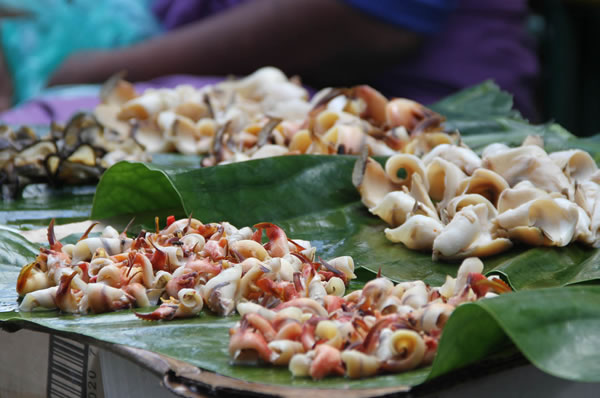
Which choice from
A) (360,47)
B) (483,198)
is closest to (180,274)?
(483,198)

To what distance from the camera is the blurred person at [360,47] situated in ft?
5.68

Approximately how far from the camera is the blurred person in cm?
173

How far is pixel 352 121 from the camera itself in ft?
3.02

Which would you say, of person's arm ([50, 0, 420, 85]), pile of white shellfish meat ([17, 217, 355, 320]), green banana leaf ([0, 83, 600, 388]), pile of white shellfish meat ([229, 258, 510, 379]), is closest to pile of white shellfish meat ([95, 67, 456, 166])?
green banana leaf ([0, 83, 600, 388])

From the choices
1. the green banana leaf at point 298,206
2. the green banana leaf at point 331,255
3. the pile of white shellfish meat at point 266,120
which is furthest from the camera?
the pile of white shellfish meat at point 266,120

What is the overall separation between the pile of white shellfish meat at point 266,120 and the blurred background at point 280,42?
529mm

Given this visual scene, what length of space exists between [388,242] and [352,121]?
245 mm

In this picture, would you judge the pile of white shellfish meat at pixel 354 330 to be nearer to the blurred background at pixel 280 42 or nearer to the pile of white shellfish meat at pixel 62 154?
the pile of white shellfish meat at pixel 62 154

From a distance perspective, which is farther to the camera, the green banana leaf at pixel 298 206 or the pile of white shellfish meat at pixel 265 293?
the green banana leaf at pixel 298 206

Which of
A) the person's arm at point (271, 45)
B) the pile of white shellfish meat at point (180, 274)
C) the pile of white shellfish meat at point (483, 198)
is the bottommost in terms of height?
the pile of white shellfish meat at point (180, 274)

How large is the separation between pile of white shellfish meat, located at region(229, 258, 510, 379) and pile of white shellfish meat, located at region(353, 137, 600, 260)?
17cm

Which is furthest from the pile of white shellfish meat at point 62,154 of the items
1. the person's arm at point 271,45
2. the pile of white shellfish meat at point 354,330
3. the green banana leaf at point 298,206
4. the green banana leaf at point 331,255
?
the person's arm at point 271,45

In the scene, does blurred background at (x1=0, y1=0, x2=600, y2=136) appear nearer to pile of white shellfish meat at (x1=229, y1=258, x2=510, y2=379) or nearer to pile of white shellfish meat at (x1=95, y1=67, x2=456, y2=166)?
pile of white shellfish meat at (x1=95, y1=67, x2=456, y2=166)

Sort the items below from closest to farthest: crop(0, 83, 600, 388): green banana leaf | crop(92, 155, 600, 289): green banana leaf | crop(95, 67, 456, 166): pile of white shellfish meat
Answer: crop(0, 83, 600, 388): green banana leaf < crop(92, 155, 600, 289): green banana leaf < crop(95, 67, 456, 166): pile of white shellfish meat
